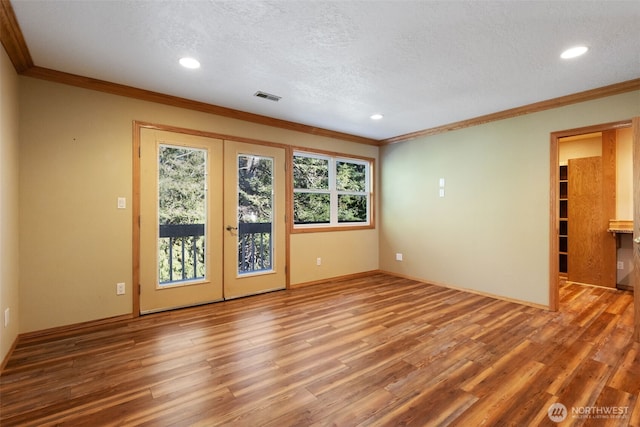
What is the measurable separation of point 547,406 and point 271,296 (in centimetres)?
311

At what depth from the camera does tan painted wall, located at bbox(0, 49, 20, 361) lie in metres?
2.29

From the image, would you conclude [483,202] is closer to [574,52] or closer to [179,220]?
[574,52]

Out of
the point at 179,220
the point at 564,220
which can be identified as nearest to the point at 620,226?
the point at 564,220

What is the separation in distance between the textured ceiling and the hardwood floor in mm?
2481

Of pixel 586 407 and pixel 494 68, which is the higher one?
pixel 494 68

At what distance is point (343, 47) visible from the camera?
8.05 ft

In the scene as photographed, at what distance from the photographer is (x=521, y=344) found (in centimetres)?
271

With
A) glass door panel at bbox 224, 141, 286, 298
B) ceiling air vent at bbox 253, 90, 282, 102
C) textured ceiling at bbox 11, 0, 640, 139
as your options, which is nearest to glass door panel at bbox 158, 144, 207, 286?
glass door panel at bbox 224, 141, 286, 298

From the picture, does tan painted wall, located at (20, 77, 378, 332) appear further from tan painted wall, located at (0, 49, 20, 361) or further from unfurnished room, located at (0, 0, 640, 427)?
tan painted wall, located at (0, 49, 20, 361)

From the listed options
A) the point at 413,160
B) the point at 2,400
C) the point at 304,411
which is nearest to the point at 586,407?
the point at 304,411

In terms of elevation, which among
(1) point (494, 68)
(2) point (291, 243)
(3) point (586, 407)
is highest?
(1) point (494, 68)

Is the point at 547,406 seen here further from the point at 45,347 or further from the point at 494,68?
the point at 45,347

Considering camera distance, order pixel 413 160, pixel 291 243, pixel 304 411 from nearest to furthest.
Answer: pixel 304 411 → pixel 291 243 → pixel 413 160
